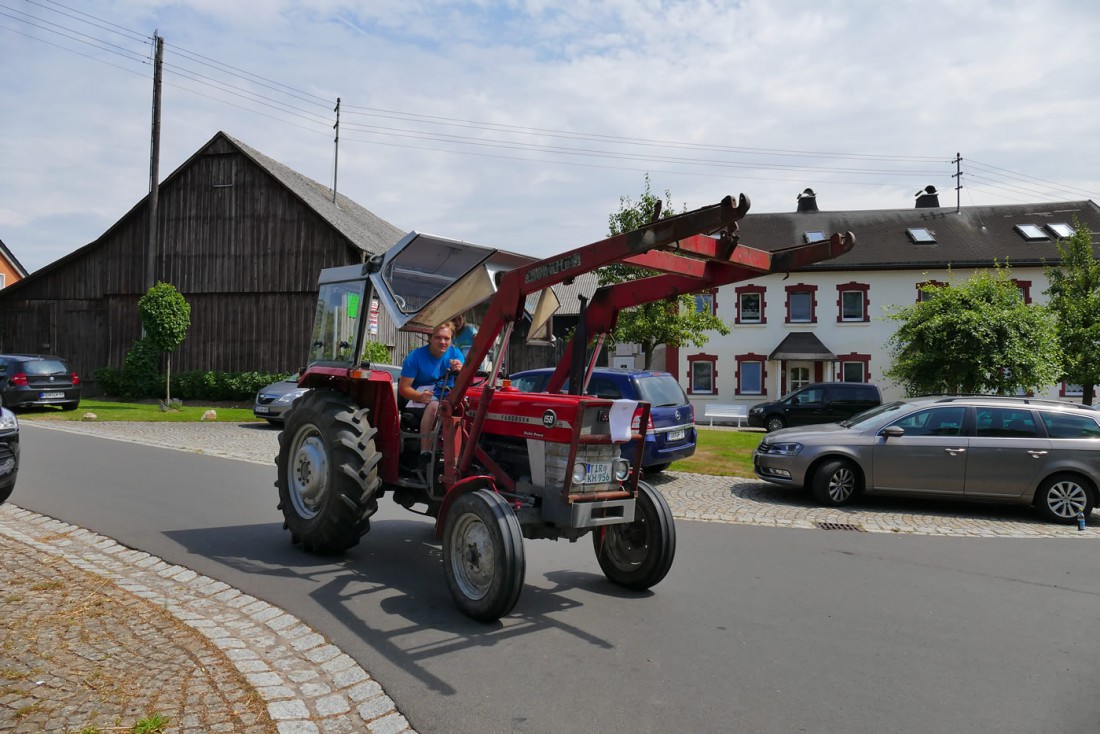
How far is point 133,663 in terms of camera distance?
13.9ft

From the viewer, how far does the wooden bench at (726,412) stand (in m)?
28.4

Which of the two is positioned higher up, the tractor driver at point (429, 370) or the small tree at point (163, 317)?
the small tree at point (163, 317)

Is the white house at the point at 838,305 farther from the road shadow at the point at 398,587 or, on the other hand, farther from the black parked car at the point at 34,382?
the road shadow at the point at 398,587

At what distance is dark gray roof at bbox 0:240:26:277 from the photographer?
4559cm

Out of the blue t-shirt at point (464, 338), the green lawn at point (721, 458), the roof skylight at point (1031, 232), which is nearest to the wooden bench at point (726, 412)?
the green lawn at point (721, 458)

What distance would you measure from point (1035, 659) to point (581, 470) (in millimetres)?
3044

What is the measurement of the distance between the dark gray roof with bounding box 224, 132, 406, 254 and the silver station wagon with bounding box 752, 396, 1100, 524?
65.7ft

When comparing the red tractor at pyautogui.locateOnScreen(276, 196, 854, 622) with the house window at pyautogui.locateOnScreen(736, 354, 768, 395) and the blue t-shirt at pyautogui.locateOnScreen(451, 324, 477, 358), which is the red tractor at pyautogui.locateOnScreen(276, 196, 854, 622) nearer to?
the blue t-shirt at pyautogui.locateOnScreen(451, 324, 477, 358)

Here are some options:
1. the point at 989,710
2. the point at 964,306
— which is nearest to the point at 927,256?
the point at 964,306

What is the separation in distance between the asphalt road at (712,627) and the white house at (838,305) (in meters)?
23.9

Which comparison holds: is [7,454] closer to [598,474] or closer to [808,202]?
[598,474]

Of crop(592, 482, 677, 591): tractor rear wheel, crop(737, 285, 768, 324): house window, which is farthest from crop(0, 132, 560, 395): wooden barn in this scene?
crop(592, 482, 677, 591): tractor rear wheel

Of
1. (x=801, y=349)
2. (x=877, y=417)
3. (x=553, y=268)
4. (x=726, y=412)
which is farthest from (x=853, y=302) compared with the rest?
(x=553, y=268)

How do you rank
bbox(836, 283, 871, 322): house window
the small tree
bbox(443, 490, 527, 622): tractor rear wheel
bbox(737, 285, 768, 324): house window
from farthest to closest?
bbox(737, 285, 768, 324): house window → bbox(836, 283, 871, 322): house window → the small tree → bbox(443, 490, 527, 622): tractor rear wheel
